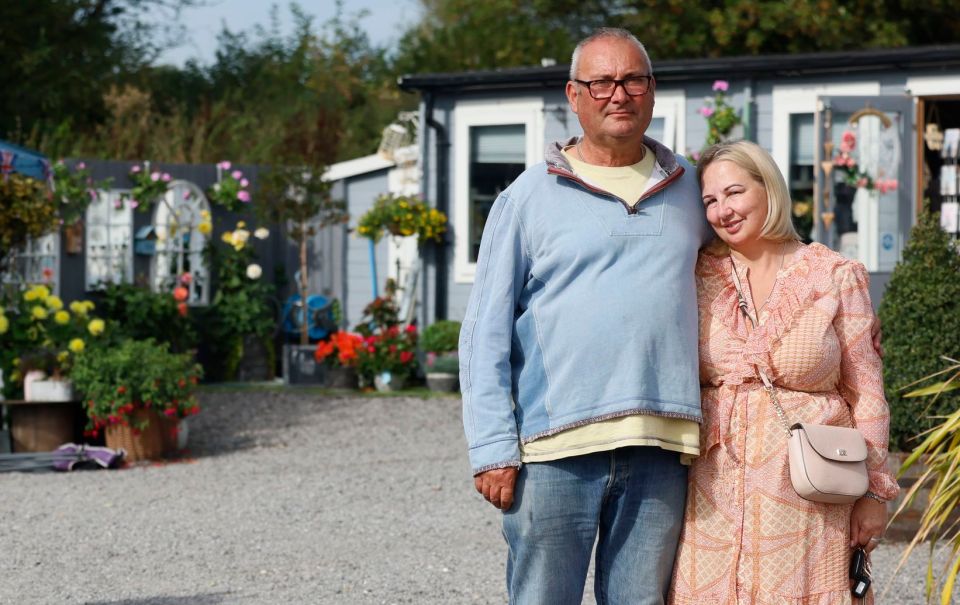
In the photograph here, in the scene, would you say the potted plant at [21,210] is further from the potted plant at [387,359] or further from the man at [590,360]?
the man at [590,360]

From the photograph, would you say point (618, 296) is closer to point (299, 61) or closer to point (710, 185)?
point (710, 185)

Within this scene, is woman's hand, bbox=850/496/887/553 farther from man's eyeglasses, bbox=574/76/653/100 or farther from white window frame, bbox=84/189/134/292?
white window frame, bbox=84/189/134/292

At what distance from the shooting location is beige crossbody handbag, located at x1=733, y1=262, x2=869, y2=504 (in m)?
2.96

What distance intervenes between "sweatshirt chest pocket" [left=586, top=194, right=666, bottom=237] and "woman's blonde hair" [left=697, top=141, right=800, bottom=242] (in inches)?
9.9

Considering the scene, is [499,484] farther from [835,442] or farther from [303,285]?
[303,285]

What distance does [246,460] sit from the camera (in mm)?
8852

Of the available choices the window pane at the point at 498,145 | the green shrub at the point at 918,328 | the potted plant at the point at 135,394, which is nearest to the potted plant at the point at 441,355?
the window pane at the point at 498,145

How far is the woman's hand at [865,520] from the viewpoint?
10.2ft

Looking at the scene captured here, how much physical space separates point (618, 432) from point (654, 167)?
0.65 meters

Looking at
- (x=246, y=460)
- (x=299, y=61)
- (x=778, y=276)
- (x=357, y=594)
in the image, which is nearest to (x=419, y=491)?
(x=246, y=460)

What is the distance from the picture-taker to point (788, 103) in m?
11.1

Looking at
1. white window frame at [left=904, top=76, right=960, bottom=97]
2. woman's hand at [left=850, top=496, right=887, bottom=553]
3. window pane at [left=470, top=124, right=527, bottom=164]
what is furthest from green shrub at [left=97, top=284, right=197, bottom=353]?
woman's hand at [left=850, top=496, right=887, bottom=553]

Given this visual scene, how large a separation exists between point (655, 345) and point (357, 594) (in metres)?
2.67

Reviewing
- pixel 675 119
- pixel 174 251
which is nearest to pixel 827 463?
pixel 675 119
